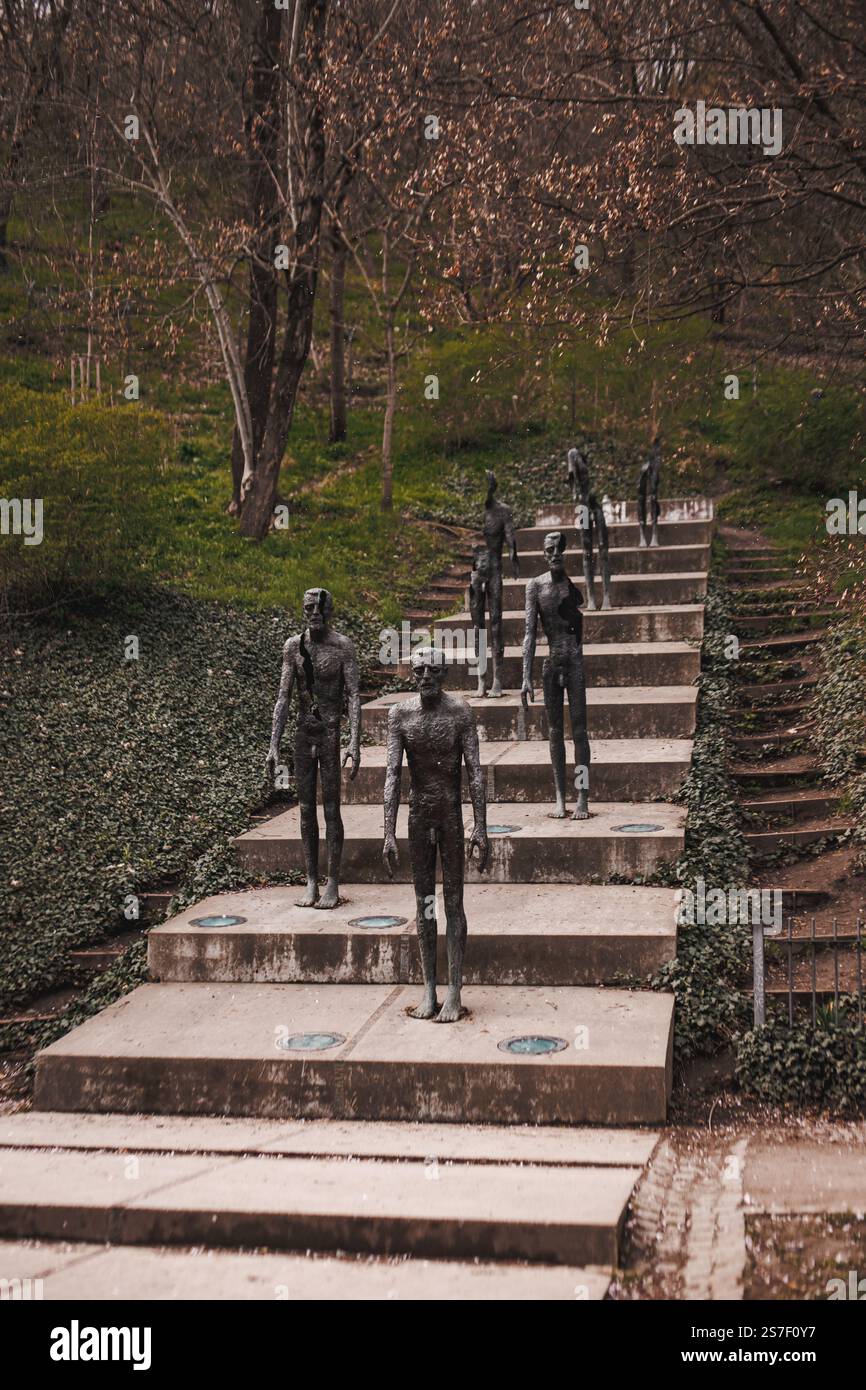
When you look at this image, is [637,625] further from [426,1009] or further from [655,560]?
[426,1009]

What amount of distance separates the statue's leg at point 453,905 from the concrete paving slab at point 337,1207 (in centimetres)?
155

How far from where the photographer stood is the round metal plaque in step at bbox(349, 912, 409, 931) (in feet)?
30.4

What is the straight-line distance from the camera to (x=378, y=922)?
9.42 meters

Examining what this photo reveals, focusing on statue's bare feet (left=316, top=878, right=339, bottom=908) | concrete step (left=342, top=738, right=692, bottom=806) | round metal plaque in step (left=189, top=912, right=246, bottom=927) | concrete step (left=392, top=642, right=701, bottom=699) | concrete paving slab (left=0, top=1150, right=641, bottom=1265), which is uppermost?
concrete step (left=392, top=642, right=701, bottom=699)

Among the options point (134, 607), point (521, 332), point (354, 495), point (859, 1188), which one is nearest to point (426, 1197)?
point (859, 1188)

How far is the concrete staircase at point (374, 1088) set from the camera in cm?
566

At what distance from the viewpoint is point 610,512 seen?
22.5 meters

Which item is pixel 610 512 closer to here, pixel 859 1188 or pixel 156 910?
pixel 156 910

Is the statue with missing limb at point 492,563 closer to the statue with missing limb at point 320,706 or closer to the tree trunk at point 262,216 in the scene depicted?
the statue with missing limb at point 320,706

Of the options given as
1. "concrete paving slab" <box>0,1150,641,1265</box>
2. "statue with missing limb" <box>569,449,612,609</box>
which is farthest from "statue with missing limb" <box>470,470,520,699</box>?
"concrete paving slab" <box>0,1150,641,1265</box>

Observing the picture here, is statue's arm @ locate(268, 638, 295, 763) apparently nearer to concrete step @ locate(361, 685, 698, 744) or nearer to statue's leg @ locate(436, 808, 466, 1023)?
statue's leg @ locate(436, 808, 466, 1023)

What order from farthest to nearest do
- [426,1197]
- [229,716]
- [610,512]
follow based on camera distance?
[610,512], [229,716], [426,1197]

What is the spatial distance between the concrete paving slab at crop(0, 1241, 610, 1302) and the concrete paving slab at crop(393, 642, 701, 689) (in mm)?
9270
